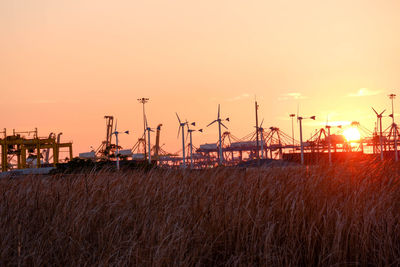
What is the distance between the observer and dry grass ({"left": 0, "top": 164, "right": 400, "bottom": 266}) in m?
8.28

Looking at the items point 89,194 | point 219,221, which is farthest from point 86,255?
point 89,194

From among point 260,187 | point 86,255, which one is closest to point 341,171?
point 260,187

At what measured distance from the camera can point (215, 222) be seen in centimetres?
923

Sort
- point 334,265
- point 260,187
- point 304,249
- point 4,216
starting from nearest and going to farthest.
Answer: point 334,265 → point 304,249 → point 4,216 → point 260,187

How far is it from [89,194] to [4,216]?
1.86 m

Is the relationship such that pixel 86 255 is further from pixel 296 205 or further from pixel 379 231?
pixel 379 231

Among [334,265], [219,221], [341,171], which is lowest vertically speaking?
[334,265]

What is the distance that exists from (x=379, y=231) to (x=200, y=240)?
3005mm

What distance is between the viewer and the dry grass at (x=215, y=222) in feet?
27.2

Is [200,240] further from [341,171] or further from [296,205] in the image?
[341,171]

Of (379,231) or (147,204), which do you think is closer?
(379,231)

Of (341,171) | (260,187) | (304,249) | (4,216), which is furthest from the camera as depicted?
(341,171)

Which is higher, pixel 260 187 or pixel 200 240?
pixel 260 187

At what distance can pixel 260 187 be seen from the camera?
11242 millimetres
